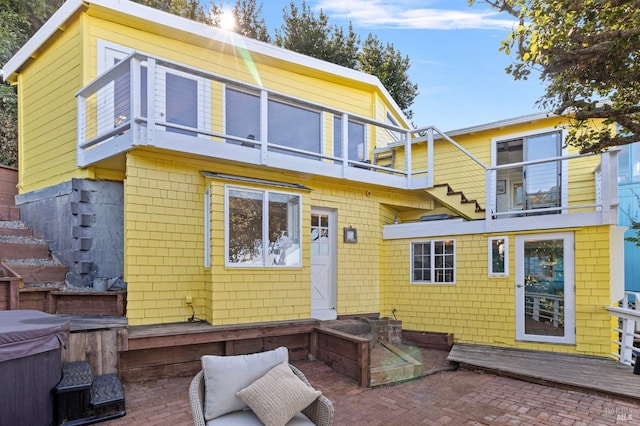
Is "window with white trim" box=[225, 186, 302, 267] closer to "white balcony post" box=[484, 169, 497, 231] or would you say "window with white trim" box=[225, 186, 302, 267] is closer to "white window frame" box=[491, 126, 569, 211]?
"white balcony post" box=[484, 169, 497, 231]

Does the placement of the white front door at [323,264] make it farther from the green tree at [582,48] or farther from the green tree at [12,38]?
the green tree at [12,38]

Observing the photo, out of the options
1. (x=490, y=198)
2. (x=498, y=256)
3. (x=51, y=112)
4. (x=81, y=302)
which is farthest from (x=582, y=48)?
(x=51, y=112)

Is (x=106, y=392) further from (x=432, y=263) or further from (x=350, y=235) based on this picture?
(x=432, y=263)

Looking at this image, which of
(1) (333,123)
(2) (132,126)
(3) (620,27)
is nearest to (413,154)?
(1) (333,123)

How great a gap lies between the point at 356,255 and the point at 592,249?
402cm

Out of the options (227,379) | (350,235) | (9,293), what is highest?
(350,235)

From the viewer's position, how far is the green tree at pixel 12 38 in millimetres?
10023

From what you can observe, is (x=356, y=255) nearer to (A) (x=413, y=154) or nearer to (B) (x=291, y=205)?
(B) (x=291, y=205)

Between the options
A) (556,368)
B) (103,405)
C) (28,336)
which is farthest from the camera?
(556,368)

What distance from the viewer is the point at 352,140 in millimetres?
8938

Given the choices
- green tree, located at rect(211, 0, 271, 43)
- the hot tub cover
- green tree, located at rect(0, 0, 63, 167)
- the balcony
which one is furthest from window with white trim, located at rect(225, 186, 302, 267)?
green tree, located at rect(211, 0, 271, 43)

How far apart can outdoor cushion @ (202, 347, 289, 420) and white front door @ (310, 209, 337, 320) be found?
13.5 ft

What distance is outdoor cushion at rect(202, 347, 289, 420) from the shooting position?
2.82 m

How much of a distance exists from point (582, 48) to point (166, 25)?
6.45m
